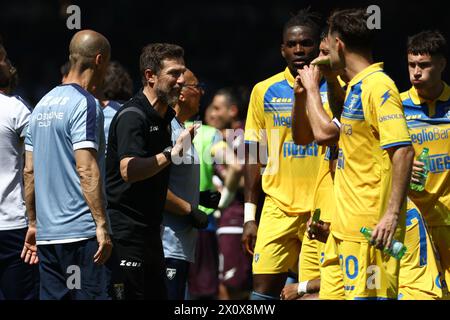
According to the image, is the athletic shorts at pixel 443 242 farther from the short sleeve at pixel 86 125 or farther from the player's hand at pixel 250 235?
the short sleeve at pixel 86 125

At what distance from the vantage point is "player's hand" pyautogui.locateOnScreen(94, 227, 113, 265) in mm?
6473

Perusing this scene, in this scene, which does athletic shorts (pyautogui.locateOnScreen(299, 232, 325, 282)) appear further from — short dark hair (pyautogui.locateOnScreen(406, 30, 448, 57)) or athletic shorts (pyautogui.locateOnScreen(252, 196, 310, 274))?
short dark hair (pyautogui.locateOnScreen(406, 30, 448, 57))

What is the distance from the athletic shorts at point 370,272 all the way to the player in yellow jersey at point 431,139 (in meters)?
1.56

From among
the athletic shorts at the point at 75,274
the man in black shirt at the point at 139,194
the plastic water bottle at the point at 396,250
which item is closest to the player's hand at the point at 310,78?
the man in black shirt at the point at 139,194

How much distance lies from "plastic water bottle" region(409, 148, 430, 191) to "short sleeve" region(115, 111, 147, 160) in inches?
77.0

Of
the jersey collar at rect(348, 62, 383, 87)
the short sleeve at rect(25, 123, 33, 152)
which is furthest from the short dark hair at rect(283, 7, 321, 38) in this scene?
the short sleeve at rect(25, 123, 33, 152)

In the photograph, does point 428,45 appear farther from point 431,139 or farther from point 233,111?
point 233,111

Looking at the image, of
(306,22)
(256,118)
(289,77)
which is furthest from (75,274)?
(306,22)

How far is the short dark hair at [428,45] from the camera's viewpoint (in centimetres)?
791

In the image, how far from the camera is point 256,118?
26.5ft

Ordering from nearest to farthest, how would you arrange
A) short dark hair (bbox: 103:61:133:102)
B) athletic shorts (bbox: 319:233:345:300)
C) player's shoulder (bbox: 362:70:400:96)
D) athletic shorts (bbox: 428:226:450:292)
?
player's shoulder (bbox: 362:70:400:96), athletic shorts (bbox: 319:233:345:300), athletic shorts (bbox: 428:226:450:292), short dark hair (bbox: 103:61:133:102)

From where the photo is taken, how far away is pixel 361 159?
6.06 metres

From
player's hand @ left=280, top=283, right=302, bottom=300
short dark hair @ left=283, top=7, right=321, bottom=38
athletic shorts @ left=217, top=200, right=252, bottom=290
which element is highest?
short dark hair @ left=283, top=7, right=321, bottom=38

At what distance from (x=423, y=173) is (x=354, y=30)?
5.56ft
